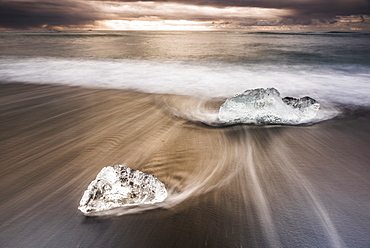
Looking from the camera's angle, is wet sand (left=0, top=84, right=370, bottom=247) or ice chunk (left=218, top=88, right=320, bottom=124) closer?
wet sand (left=0, top=84, right=370, bottom=247)

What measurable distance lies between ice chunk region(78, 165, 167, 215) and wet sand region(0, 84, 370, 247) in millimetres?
76

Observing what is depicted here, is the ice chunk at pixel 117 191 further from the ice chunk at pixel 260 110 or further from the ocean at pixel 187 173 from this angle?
the ice chunk at pixel 260 110

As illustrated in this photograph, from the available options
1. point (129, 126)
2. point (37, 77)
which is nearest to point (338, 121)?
point (129, 126)

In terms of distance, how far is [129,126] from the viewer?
2961 mm

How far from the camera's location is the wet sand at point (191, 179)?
138cm

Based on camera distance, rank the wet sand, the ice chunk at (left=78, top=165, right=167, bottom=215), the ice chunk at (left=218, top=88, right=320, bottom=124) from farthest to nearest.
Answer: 1. the ice chunk at (left=218, top=88, right=320, bottom=124)
2. the ice chunk at (left=78, top=165, right=167, bottom=215)
3. the wet sand

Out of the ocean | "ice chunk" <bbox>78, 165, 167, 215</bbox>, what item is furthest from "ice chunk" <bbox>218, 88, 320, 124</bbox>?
"ice chunk" <bbox>78, 165, 167, 215</bbox>

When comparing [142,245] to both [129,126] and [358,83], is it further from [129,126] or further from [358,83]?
[358,83]

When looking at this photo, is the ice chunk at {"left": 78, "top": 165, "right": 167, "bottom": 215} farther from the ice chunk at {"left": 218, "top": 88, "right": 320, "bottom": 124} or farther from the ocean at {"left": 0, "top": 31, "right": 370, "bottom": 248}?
the ice chunk at {"left": 218, "top": 88, "right": 320, "bottom": 124}

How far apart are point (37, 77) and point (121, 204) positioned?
20.7 ft

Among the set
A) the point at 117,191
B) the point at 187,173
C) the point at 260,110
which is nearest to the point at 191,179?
the point at 187,173

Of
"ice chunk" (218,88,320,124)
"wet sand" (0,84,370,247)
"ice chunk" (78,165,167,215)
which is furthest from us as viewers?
"ice chunk" (218,88,320,124)

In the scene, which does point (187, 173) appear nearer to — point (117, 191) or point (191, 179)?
point (191, 179)

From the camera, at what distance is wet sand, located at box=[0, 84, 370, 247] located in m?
1.38
